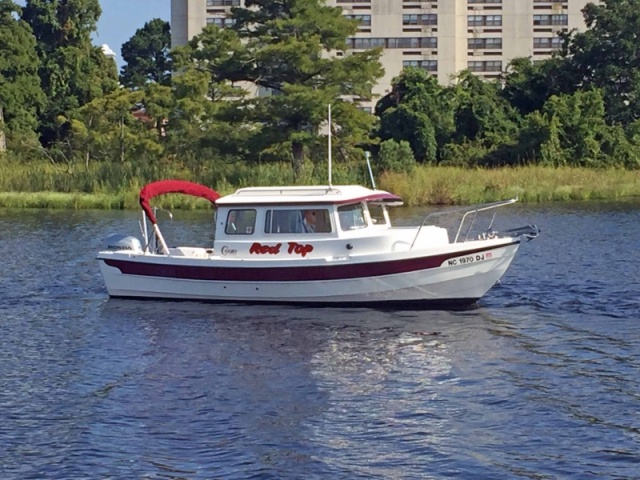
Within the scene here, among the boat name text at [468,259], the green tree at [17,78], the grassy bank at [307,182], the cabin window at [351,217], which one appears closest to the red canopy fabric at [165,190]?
the cabin window at [351,217]

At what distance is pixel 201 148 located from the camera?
6031cm

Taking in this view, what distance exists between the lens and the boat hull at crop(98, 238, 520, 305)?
24.1 m

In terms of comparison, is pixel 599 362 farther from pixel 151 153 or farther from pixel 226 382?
pixel 151 153

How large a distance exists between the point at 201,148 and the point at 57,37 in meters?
35.7

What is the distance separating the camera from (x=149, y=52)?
12269cm

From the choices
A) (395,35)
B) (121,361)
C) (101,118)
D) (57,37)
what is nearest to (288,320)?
(121,361)

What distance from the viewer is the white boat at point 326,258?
79.3 feet

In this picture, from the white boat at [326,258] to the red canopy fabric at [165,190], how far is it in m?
1.32

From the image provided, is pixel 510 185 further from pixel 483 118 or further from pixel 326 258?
pixel 326 258

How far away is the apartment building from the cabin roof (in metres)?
86.9

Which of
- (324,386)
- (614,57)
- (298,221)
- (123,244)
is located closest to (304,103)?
(614,57)

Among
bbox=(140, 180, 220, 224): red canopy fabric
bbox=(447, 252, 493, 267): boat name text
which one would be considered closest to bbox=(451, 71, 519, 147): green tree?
bbox=(140, 180, 220, 224): red canopy fabric

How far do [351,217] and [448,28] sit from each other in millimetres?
89730

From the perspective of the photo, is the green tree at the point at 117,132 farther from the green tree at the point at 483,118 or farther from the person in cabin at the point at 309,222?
the person in cabin at the point at 309,222
